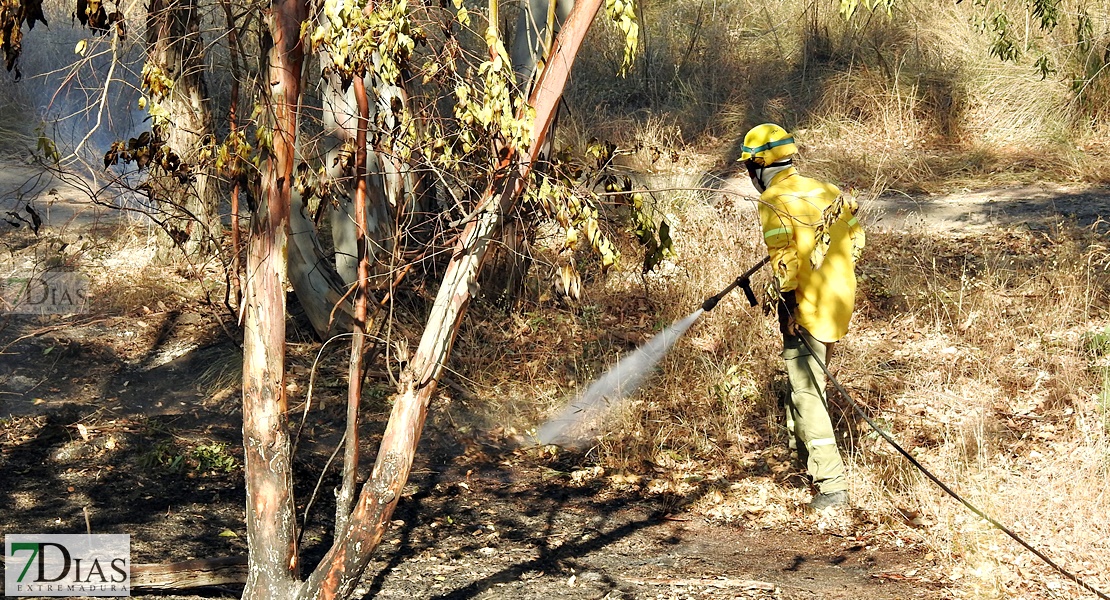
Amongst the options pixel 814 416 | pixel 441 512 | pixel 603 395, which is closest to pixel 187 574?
pixel 441 512

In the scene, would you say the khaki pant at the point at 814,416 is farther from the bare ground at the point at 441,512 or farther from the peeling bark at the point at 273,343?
the peeling bark at the point at 273,343

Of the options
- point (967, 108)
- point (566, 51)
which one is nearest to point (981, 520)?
point (566, 51)

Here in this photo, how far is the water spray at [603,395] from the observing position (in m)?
6.46

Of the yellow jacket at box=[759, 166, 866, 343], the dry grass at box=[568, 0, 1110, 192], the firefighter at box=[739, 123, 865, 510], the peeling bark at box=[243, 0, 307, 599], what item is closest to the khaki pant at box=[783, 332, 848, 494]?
the firefighter at box=[739, 123, 865, 510]

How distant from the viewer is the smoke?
6.46 meters

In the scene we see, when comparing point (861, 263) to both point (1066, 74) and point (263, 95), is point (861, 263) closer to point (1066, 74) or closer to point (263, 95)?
point (1066, 74)

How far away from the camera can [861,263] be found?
334 inches

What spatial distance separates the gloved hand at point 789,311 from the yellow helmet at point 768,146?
2.21 feet

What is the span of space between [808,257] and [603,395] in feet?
6.49

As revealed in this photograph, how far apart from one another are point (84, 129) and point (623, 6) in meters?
10.8

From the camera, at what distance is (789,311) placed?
5.31 meters
